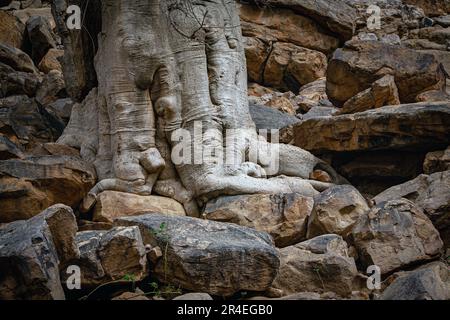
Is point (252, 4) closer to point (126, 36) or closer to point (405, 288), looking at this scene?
point (126, 36)

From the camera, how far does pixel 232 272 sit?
4398 mm

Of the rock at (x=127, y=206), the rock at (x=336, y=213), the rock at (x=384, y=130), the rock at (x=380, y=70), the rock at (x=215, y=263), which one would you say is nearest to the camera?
the rock at (x=215, y=263)

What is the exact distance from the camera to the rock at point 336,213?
5605mm

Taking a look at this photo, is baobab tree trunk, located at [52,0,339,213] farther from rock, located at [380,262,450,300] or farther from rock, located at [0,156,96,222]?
rock, located at [380,262,450,300]

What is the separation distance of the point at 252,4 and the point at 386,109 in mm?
5156

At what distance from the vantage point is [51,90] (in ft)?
34.4

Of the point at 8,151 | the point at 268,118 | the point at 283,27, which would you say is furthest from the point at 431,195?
the point at 283,27

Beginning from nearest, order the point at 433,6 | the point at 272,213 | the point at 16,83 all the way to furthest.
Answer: the point at 272,213, the point at 16,83, the point at 433,6

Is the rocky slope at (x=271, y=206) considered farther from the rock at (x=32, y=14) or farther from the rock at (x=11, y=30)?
the rock at (x=32, y=14)

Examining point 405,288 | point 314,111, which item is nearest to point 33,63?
point 314,111

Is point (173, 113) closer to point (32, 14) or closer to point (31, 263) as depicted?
point (31, 263)

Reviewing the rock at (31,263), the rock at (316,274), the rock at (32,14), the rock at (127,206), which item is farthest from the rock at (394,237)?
the rock at (32,14)

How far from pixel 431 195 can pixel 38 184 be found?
3.41 meters

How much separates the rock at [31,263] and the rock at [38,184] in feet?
5.08
